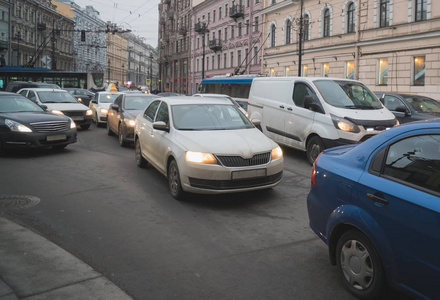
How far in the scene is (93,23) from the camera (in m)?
106

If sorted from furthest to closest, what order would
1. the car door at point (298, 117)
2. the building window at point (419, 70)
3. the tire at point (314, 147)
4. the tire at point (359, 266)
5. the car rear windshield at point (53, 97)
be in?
the building window at point (419, 70), the car rear windshield at point (53, 97), the car door at point (298, 117), the tire at point (314, 147), the tire at point (359, 266)

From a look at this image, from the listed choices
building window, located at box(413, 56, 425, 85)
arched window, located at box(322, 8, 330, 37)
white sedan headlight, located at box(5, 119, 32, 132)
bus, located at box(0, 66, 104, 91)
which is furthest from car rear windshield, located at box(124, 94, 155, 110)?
arched window, located at box(322, 8, 330, 37)

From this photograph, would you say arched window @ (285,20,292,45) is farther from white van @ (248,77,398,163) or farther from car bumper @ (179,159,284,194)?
car bumper @ (179,159,284,194)

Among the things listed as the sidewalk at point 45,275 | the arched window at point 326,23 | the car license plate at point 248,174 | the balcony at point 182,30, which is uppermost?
the balcony at point 182,30

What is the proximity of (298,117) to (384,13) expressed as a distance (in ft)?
68.5

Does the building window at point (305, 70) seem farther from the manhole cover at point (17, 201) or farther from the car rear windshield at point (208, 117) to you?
the manhole cover at point (17, 201)

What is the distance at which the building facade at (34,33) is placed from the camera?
63875 mm

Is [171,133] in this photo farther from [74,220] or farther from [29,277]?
[29,277]

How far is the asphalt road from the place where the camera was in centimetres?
368

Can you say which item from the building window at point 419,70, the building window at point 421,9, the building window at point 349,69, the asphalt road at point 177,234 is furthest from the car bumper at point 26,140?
the building window at point 349,69

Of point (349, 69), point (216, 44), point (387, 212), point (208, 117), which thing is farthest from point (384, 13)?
point (216, 44)

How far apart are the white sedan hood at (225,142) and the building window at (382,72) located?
23128mm

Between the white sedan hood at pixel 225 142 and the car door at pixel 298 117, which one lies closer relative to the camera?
the white sedan hood at pixel 225 142

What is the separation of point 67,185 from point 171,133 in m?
2.10
